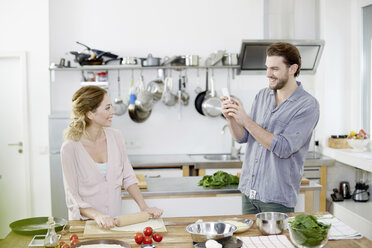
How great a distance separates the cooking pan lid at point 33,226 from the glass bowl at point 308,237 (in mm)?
1131

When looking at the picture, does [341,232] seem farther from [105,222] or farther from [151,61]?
[151,61]

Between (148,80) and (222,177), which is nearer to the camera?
(222,177)

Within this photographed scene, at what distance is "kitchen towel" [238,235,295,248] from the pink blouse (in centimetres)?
84

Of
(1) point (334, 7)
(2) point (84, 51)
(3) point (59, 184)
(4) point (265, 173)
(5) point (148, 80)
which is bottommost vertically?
(3) point (59, 184)

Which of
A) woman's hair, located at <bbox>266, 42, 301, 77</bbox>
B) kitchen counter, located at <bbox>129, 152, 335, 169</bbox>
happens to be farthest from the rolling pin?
kitchen counter, located at <bbox>129, 152, 335, 169</bbox>

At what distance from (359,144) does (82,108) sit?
10.9 feet

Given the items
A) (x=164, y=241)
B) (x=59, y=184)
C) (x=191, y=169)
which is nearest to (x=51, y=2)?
(x=59, y=184)

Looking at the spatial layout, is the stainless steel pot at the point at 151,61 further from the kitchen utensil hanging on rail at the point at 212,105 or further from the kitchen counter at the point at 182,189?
the kitchen counter at the point at 182,189

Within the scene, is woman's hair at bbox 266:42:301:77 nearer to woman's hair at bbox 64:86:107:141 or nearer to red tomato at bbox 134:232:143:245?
woman's hair at bbox 64:86:107:141

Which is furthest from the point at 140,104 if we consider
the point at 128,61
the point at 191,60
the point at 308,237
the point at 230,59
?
the point at 308,237

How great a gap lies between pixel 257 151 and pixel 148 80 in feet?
9.66

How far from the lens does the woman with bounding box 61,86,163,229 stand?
2400mm

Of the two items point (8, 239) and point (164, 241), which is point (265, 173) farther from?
point (8, 239)

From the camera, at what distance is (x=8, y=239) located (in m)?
2.10
